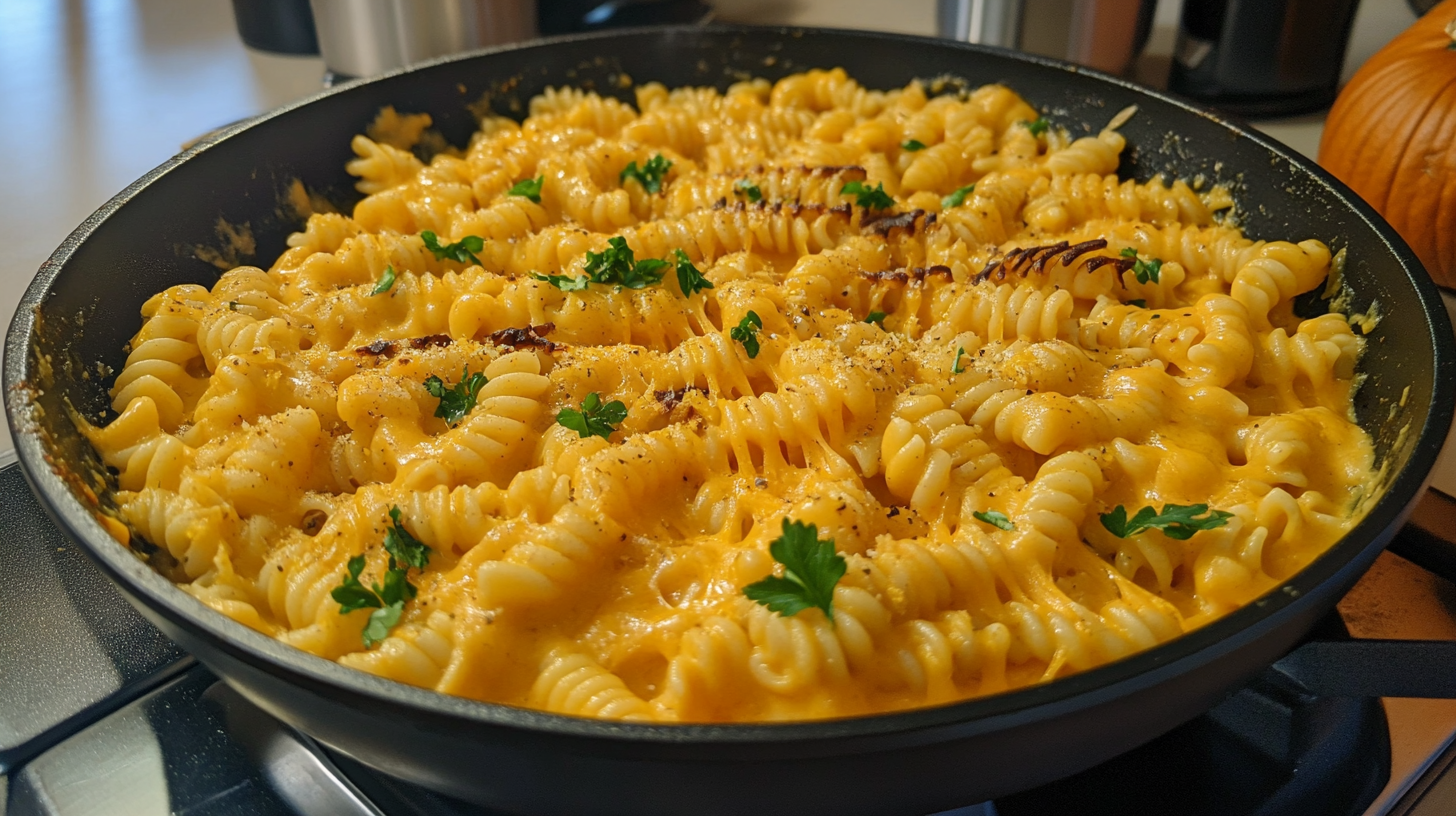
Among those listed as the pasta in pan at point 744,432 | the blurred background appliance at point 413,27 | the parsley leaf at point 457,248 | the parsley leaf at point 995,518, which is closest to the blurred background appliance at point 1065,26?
the pasta in pan at point 744,432

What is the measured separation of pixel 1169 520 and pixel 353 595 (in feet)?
4.22

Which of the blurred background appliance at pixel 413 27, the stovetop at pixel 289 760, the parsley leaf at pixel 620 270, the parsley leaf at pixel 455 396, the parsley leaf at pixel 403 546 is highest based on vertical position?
the blurred background appliance at pixel 413 27

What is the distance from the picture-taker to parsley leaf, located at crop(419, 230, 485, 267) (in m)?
2.48

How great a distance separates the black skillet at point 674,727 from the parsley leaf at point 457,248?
0.51 m

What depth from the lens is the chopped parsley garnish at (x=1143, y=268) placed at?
2387mm

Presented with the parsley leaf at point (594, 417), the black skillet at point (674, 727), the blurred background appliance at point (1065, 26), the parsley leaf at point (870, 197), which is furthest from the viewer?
the blurred background appliance at point (1065, 26)

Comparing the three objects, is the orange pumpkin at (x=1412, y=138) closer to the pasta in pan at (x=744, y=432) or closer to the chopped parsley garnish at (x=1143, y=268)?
the pasta in pan at (x=744, y=432)

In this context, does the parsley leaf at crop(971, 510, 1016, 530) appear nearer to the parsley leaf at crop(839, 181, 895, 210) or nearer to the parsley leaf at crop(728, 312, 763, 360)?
the parsley leaf at crop(728, 312, 763, 360)

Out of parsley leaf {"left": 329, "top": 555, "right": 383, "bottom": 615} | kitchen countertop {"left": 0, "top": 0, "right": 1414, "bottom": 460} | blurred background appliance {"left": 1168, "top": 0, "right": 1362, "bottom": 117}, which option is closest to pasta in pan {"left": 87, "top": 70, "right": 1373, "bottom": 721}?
parsley leaf {"left": 329, "top": 555, "right": 383, "bottom": 615}

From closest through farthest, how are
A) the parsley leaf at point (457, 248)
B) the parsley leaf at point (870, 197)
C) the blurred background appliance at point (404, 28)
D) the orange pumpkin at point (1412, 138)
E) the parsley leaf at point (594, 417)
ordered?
the parsley leaf at point (594, 417) → the parsley leaf at point (457, 248) → the parsley leaf at point (870, 197) → the orange pumpkin at point (1412, 138) → the blurred background appliance at point (404, 28)

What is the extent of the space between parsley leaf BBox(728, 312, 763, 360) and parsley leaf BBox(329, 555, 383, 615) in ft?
2.74

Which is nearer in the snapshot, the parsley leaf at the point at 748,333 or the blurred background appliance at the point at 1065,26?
the parsley leaf at the point at 748,333

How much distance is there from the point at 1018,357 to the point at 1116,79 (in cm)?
121

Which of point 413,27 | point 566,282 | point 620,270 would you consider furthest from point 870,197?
point 413,27
